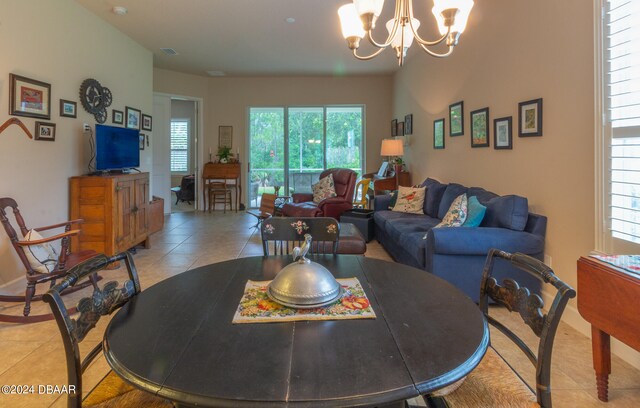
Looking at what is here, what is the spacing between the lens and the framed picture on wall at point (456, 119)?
14.4 feet

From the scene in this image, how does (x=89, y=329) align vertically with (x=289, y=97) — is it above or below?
below

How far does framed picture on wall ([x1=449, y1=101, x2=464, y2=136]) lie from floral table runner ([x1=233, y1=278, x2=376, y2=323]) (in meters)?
3.71

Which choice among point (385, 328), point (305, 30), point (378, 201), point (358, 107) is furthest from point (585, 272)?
point (358, 107)

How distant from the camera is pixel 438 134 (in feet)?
17.0

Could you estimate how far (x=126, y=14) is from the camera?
177 inches

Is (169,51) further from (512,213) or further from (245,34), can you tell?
(512,213)

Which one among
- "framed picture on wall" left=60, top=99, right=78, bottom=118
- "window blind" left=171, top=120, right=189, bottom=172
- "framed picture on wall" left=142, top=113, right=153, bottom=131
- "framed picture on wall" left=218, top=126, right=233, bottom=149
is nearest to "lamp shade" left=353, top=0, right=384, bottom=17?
"framed picture on wall" left=60, top=99, right=78, bottom=118

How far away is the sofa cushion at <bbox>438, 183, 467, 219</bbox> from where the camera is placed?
158 inches

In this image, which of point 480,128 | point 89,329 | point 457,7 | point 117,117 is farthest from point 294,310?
point 117,117

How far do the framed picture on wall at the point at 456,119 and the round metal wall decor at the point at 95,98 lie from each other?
4.48 m

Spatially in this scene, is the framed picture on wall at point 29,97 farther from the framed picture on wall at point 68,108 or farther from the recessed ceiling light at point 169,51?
the recessed ceiling light at point 169,51

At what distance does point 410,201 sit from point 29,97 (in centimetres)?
431

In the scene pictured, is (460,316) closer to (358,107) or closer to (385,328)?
(385,328)

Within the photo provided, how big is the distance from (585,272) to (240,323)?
172 cm
